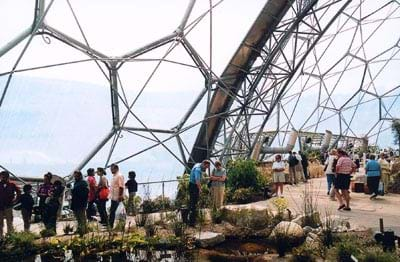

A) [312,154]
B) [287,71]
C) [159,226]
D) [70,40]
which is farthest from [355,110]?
[159,226]

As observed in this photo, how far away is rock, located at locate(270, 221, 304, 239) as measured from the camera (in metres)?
10.5

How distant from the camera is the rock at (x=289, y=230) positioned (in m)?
10.5

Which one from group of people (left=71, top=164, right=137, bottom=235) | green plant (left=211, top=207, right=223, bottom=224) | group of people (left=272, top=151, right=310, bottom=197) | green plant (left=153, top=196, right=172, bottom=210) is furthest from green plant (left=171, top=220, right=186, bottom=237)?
group of people (left=272, top=151, right=310, bottom=197)

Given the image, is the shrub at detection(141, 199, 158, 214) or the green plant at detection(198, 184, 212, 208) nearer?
the green plant at detection(198, 184, 212, 208)

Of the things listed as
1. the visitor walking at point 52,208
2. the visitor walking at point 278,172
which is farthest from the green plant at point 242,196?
the visitor walking at point 52,208

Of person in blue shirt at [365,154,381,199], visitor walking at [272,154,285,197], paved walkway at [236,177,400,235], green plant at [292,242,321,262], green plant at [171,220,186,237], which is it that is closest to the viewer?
green plant at [292,242,321,262]

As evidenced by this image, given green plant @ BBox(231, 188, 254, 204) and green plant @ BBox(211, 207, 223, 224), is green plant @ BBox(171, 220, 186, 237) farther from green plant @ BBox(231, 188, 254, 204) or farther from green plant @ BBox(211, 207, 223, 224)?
green plant @ BBox(231, 188, 254, 204)

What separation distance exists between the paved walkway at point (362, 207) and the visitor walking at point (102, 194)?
3.83 m

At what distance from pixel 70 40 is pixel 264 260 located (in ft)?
36.4

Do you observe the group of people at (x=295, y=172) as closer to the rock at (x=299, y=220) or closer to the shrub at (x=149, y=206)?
the shrub at (x=149, y=206)

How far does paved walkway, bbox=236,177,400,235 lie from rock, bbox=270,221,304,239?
2119 mm

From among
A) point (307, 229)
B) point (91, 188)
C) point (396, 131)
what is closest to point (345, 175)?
point (307, 229)

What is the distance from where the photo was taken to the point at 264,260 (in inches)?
384

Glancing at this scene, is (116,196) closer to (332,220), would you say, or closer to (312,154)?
(332,220)
